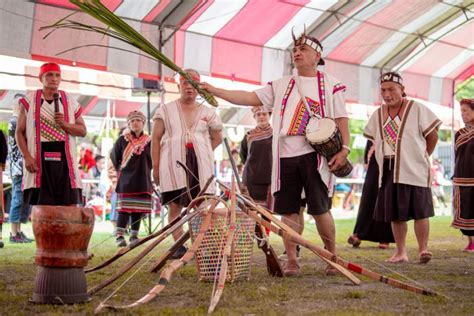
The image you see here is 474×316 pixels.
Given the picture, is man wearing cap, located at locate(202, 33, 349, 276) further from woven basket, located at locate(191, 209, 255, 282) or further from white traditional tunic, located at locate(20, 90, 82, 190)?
white traditional tunic, located at locate(20, 90, 82, 190)

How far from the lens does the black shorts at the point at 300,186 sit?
579 centimetres

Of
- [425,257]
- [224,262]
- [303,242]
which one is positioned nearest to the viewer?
[224,262]

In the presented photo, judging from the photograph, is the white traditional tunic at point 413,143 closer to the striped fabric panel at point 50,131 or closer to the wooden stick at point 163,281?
the wooden stick at point 163,281

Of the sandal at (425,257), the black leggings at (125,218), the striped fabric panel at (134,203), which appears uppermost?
the striped fabric panel at (134,203)

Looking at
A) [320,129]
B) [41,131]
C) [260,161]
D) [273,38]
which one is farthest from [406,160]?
[273,38]

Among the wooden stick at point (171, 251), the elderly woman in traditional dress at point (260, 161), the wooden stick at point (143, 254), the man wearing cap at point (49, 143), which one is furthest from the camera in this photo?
the elderly woman in traditional dress at point (260, 161)

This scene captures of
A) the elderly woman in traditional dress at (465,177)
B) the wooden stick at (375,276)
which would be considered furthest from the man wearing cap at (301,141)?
the elderly woman in traditional dress at (465,177)

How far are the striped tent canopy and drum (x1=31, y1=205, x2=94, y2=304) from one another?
3151 mm

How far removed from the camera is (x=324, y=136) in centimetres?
555

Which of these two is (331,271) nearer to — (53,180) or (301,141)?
(301,141)

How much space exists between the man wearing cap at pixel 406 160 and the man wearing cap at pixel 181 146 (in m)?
1.69

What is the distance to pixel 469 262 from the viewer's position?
7.13 metres

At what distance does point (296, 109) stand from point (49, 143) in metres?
2.18

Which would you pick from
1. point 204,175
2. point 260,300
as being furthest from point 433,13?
point 260,300
